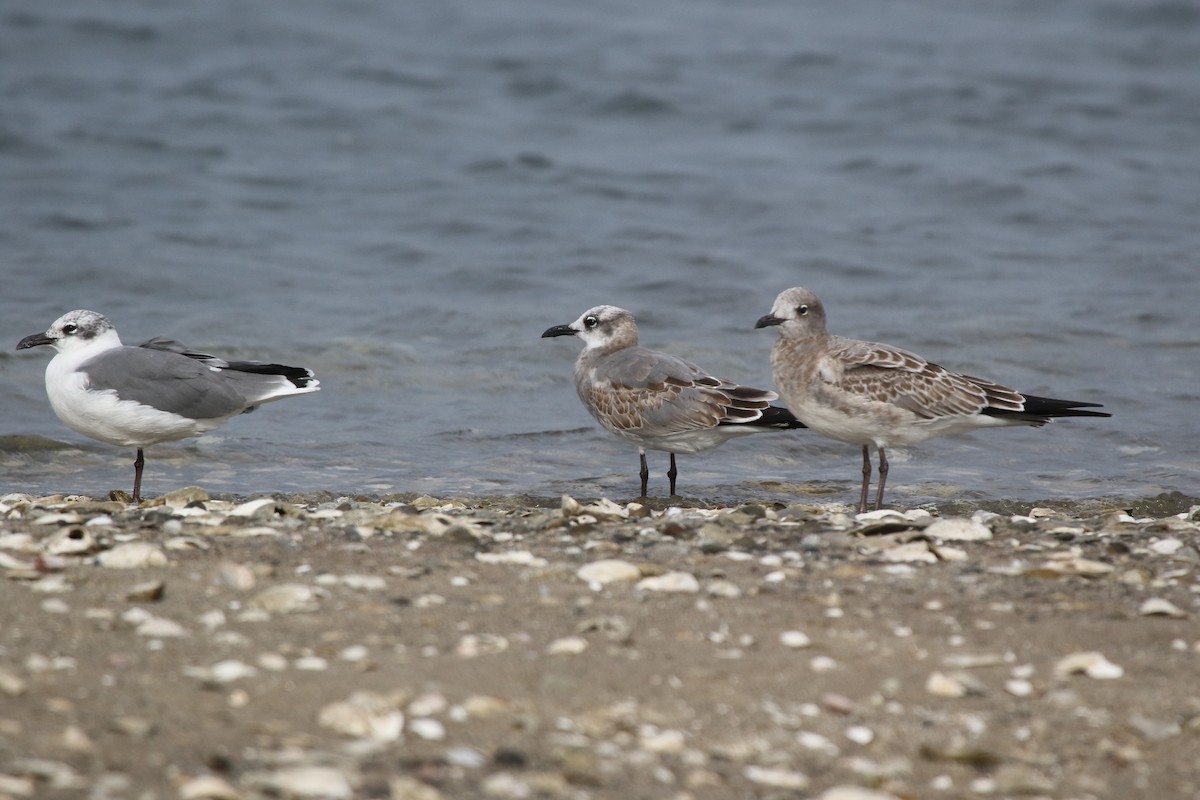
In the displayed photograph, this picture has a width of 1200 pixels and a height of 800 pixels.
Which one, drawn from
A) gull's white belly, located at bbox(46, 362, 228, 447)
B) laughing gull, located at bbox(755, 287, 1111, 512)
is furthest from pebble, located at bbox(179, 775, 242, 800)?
laughing gull, located at bbox(755, 287, 1111, 512)

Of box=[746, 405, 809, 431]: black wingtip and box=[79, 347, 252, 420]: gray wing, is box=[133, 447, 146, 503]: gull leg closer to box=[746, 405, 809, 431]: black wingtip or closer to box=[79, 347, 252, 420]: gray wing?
box=[79, 347, 252, 420]: gray wing

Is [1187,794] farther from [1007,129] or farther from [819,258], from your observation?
[1007,129]

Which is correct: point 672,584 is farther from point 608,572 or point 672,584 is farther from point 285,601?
point 285,601

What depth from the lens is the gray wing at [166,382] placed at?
7.88m

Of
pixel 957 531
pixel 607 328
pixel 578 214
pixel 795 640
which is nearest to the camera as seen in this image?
pixel 795 640

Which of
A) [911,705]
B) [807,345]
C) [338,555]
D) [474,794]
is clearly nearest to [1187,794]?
[911,705]

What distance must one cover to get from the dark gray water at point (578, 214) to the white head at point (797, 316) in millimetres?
1219

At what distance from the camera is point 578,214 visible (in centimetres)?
1661

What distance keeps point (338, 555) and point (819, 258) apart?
10575 millimetres

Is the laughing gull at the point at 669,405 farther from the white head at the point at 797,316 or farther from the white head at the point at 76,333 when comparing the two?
the white head at the point at 76,333

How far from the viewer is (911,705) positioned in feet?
13.7

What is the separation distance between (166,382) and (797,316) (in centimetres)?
370

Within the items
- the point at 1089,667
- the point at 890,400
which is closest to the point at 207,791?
the point at 1089,667

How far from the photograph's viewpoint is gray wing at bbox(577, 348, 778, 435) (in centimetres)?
838
